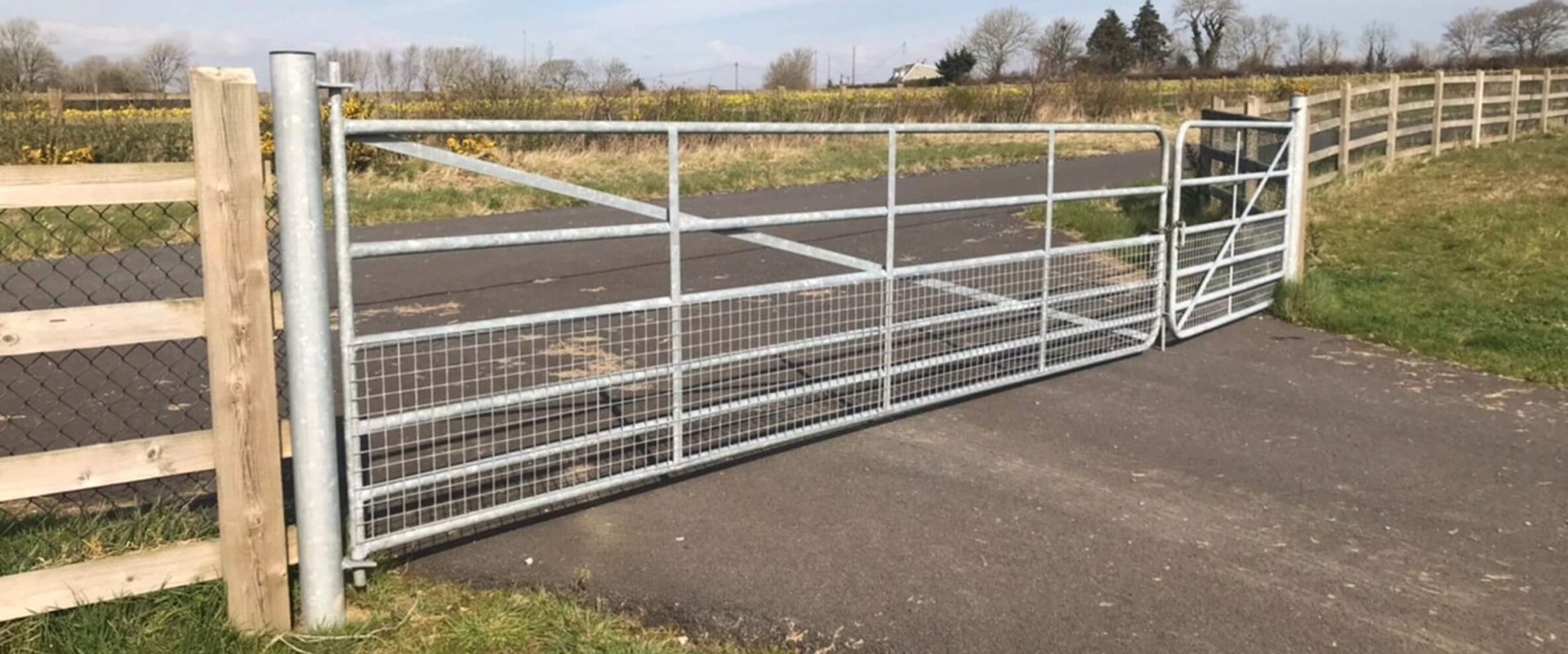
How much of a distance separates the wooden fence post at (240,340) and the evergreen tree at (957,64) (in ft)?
249

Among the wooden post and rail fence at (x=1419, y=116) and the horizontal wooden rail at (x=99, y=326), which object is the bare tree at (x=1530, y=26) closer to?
the wooden post and rail fence at (x=1419, y=116)

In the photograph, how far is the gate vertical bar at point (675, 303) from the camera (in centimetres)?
495

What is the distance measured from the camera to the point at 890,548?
4.79 metres

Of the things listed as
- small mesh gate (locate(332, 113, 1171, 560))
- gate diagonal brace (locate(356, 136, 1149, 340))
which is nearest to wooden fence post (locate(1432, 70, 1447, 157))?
small mesh gate (locate(332, 113, 1171, 560))

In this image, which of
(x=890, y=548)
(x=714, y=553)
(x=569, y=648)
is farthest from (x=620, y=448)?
(x=569, y=648)

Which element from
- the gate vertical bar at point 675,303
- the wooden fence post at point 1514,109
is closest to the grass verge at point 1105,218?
the gate vertical bar at point 675,303

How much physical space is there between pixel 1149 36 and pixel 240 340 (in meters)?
96.7

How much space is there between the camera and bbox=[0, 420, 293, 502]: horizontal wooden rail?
352 centimetres

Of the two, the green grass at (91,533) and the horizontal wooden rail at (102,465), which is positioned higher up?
the horizontal wooden rail at (102,465)

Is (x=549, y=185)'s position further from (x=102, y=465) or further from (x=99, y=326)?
(x=102, y=465)

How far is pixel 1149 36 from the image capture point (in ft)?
306

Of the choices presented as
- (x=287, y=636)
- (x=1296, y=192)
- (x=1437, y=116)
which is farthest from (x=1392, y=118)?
(x=287, y=636)

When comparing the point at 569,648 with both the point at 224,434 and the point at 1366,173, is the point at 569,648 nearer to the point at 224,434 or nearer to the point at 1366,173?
the point at 224,434

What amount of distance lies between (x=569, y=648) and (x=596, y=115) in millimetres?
21961
